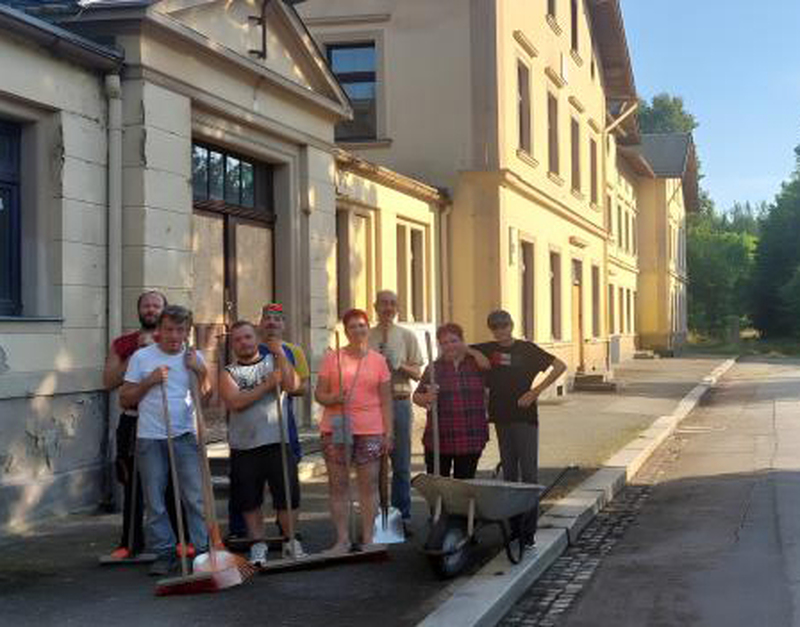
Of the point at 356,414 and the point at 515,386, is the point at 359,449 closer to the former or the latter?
the point at 356,414

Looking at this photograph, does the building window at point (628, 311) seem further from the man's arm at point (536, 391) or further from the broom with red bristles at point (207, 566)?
the broom with red bristles at point (207, 566)

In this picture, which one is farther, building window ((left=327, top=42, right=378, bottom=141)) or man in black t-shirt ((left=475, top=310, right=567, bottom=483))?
building window ((left=327, top=42, right=378, bottom=141))

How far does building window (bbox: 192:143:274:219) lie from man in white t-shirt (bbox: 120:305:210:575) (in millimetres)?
4074

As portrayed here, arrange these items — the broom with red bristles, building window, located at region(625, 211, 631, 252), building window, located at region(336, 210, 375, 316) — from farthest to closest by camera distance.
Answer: building window, located at region(625, 211, 631, 252)
building window, located at region(336, 210, 375, 316)
the broom with red bristles

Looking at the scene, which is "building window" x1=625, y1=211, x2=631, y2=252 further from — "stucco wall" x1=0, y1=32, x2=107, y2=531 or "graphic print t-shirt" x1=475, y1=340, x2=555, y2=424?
"graphic print t-shirt" x1=475, y1=340, x2=555, y2=424

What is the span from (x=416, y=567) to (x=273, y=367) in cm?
152

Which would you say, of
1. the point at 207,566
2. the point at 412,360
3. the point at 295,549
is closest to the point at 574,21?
the point at 412,360

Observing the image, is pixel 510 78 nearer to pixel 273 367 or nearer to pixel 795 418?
pixel 795 418

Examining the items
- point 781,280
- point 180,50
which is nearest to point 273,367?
point 180,50

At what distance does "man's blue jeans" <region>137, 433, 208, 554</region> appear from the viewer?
247 inches

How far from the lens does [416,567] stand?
662cm

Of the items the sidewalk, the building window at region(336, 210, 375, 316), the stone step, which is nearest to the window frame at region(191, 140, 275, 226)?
the building window at region(336, 210, 375, 316)

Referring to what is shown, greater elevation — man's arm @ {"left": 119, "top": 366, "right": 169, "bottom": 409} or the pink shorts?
man's arm @ {"left": 119, "top": 366, "right": 169, "bottom": 409}

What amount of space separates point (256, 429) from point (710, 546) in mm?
3418
